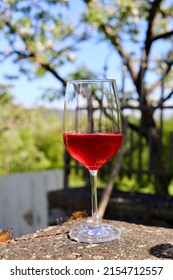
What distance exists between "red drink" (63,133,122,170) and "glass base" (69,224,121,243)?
173 millimetres

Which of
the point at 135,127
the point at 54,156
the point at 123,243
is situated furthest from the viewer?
the point at 54,156

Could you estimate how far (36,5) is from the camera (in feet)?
17.1

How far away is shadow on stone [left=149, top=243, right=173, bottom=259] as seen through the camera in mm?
1134

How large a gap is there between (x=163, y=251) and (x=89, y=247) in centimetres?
18

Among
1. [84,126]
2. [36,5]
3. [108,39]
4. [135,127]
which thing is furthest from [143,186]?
[84,126]

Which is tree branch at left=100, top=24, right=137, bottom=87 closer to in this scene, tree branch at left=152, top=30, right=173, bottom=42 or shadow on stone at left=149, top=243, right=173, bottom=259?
tree branch at left=152, top=30, right=173, bottom=42

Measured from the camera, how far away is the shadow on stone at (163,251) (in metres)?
1.13

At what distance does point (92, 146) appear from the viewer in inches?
50.8

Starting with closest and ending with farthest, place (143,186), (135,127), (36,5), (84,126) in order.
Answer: (84,126), (36,5), (135,127), (143,186)

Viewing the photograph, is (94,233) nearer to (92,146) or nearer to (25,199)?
(92,146)

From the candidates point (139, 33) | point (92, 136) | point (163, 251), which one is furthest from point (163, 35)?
point (163, 251)

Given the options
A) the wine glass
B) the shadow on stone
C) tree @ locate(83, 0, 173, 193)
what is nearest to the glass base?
the wine glass
